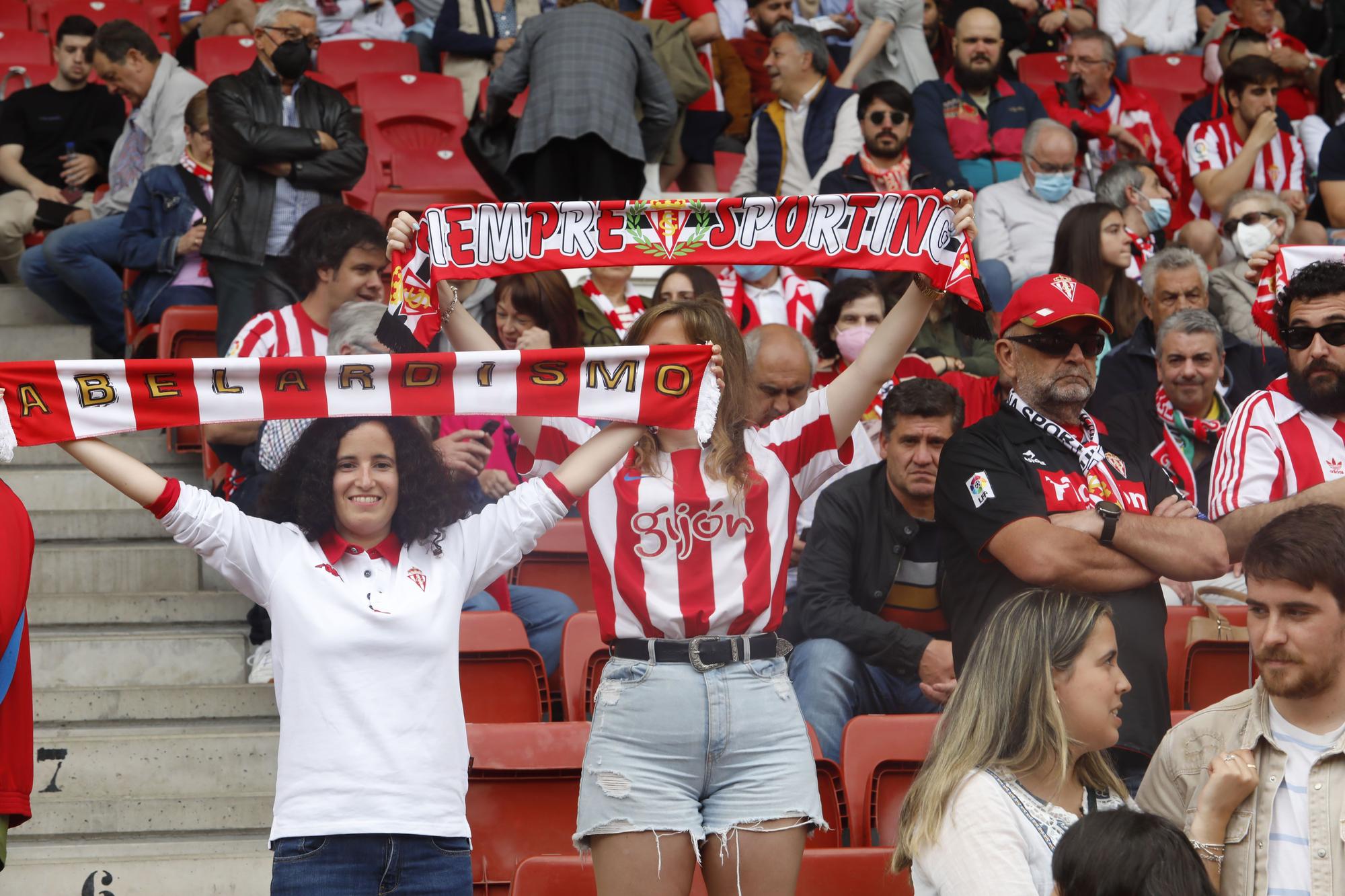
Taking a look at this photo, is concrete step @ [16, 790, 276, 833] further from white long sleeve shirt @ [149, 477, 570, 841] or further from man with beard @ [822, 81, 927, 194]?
man with beard @ [822, 81, 927, 194]

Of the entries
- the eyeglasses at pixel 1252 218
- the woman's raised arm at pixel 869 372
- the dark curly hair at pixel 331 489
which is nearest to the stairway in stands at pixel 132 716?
the dark curly hair at pixel 331 489

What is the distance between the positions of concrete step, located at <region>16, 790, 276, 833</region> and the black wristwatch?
253 centimetres

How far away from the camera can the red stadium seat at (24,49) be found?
9.52 meters

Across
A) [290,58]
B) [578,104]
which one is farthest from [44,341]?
[578,104]

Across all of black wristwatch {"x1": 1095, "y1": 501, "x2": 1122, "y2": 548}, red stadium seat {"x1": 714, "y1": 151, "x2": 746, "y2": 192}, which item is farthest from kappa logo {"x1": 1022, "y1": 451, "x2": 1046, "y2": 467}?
red stadium seat {"x1": 714, "y1": 151, "x2": 746, "y2": 192}

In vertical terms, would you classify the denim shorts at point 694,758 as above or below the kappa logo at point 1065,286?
below

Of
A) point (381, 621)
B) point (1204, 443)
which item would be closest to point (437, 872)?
point (381, 621)

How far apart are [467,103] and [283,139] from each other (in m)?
2.98

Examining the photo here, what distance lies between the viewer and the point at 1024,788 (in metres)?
2.94

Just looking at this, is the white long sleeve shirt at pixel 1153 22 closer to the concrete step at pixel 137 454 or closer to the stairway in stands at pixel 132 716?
the concrete step at pixel 137 454

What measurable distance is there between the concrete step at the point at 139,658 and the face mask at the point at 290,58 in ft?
8.36

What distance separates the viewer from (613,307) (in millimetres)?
6906

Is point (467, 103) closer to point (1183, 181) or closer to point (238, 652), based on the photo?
point (1183, 181)

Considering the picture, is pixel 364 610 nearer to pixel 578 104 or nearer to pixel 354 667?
pixel 354 667
